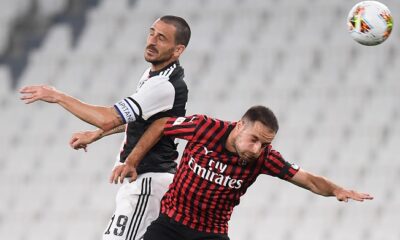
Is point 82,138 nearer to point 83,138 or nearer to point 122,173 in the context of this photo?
point 83,138

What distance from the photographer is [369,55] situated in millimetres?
10766

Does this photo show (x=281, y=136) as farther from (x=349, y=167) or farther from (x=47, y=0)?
(x=47, y=0)

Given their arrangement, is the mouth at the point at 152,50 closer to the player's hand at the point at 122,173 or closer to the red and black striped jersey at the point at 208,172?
the red and black striped jersey at the point at 208,172

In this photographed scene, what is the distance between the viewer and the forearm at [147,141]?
18.8 ft

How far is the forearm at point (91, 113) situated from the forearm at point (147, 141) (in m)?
0.16

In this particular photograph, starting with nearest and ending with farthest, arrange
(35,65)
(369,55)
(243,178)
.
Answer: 1. (243,178)
2. (369,55)
3. (35,65)

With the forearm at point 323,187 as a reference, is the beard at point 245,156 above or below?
above

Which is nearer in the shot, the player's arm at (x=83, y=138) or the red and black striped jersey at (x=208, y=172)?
the red and black striped jersey at (x=208, y=172)

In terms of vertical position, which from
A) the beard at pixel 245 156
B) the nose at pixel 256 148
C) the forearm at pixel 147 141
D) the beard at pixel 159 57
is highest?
the beard at pixel 159 57

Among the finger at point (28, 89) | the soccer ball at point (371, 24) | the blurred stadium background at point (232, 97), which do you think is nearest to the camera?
the finger at point (28, 89)

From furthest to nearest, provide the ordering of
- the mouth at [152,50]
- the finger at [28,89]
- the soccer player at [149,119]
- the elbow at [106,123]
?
the mouth at [152,50] → the soccer player at [149,119] → the elbow at [106,123] → the finger at [28,89]

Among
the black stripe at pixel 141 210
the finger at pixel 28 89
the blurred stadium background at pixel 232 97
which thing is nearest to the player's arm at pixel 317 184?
the black stripe at pixel 141 210

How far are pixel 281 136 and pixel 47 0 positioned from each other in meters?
3.47

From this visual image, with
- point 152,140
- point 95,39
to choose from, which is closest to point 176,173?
point 152,140
